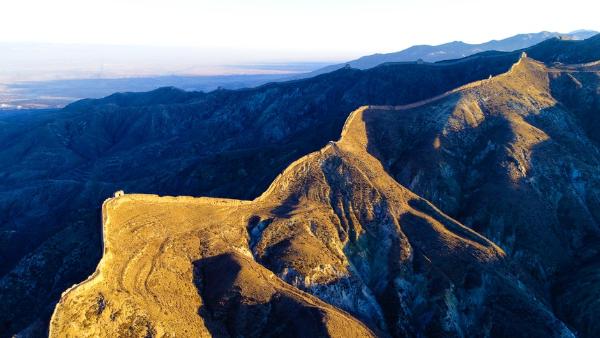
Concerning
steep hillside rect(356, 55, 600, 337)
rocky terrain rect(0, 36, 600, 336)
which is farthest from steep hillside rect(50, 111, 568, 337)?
steep hillside rect(356, 55, 600, 337)

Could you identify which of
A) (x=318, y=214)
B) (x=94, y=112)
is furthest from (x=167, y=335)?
(x=94, y=112)

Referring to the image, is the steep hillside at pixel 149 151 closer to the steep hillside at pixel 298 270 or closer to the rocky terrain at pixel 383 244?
the steep hillside at pixel 298 270

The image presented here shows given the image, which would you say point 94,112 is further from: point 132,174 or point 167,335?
point 167,335

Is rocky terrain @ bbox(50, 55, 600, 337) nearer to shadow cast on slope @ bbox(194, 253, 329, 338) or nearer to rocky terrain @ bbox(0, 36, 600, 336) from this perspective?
shadow cast on slope @ bbox(194, 253, 329, 338)

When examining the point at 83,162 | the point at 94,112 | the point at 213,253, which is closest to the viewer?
the point at 213,253

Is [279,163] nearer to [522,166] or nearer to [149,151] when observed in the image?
[522,166]

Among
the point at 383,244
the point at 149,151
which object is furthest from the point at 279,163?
the point at 149,151
